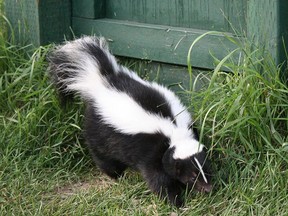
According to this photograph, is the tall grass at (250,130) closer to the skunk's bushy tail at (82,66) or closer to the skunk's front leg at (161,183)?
the skunk's front leg at (161,183)

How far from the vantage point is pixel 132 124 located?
5.01m

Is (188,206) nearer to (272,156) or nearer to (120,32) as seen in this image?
(272,156)

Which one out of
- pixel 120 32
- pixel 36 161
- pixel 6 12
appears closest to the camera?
pixel 36 161

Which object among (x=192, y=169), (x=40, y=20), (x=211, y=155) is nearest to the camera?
(x=192, y=169)

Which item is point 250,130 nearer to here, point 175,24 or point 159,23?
point 175,24

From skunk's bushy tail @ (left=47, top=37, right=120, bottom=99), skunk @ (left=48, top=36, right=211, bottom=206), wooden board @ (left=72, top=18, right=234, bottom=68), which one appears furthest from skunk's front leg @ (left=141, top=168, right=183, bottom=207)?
wooden board @ (left=72, top=18, right=234, bottom=68)

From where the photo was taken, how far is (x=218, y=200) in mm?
4805

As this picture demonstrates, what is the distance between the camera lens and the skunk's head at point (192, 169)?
4.81m

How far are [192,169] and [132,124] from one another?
488 mm

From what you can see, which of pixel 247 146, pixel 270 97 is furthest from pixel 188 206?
pixel 270 97

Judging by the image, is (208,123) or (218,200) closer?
(218,200)

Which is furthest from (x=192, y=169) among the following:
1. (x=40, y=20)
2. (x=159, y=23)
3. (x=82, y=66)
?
(x=40, y=20)

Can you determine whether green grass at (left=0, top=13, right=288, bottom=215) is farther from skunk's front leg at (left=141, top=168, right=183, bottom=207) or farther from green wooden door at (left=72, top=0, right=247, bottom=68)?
green wooden door at (left=72, top=0, right=247, bottom=68)

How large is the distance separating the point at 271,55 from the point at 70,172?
1612 mm
